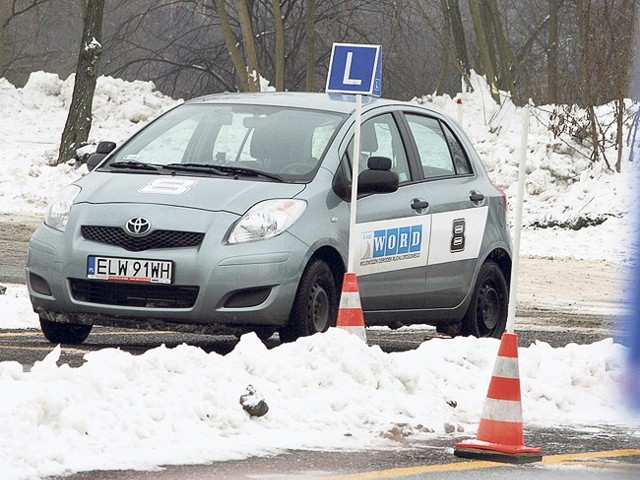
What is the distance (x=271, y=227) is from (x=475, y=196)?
2318 millimetres

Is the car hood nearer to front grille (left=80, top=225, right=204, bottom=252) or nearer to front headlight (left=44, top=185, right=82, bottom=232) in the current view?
front headlight (left=44, top=185, right=82, bottom=232)

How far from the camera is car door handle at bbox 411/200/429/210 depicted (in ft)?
35.5

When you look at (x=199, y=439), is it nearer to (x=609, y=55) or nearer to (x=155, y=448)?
(x=155, y=448)

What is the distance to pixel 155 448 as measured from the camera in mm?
6352

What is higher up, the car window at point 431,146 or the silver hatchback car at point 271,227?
the car window at point 431,146

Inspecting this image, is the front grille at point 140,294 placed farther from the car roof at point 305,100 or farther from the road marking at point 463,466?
the road marking at point 463,466

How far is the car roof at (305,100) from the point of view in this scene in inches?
432

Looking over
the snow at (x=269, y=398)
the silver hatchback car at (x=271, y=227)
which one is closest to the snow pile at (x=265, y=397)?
the snow at (x=269, y=398)

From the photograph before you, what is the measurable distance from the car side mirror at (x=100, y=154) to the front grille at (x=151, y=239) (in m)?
1.33

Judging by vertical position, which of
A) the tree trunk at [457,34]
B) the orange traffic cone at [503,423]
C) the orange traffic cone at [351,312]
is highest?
the tree trunk at [457,34]

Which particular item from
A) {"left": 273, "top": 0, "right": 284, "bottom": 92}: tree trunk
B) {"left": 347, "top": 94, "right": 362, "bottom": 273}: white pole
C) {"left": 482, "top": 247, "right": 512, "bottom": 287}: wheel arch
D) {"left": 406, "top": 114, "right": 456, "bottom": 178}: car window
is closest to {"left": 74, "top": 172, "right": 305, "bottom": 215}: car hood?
{"left": 347, "top": 94, "right": 362, "bottom": 273}: white pole

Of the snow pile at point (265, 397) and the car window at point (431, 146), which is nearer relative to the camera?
the snow pile at point (265, 397)

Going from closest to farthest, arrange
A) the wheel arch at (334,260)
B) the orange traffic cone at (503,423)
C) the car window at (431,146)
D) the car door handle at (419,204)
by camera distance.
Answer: the orange traffic cone at (503,423), the wheel arch at (334,260), the car door handle at (419,204), the car window at (431,146)

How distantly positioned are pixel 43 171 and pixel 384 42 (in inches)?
761
